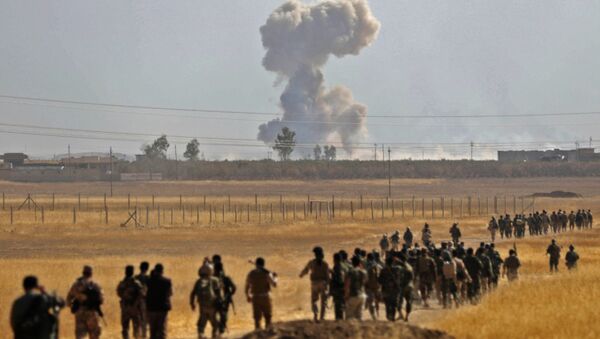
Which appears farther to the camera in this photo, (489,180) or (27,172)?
(489,180)

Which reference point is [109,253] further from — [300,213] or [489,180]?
[489,180]

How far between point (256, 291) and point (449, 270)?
27.7ft

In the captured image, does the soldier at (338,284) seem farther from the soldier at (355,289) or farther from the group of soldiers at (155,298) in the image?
the group of soldiers at (155,298)

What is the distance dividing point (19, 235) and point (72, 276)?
96.7 ft

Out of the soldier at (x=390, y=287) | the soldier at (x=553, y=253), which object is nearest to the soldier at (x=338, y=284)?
the soldier at (x=390, y=287)

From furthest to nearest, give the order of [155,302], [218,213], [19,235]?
1. [218,213]
2. [19,235]
3. [155,302]

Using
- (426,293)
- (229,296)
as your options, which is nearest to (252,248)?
(426,293)

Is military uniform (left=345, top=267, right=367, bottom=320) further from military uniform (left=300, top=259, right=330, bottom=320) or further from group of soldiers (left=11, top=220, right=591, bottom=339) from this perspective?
military uniform (left=300, top=259, right=330, bottom=320)

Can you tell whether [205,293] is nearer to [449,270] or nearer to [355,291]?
[355,291]

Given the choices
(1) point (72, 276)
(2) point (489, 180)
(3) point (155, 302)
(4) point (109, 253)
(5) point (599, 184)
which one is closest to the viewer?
(3) point (155, 302)

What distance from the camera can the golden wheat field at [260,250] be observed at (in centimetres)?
2678

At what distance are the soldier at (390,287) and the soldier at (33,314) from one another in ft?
34.9

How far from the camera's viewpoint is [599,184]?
165250mm

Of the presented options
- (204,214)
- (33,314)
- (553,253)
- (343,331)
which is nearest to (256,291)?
(343,331)
